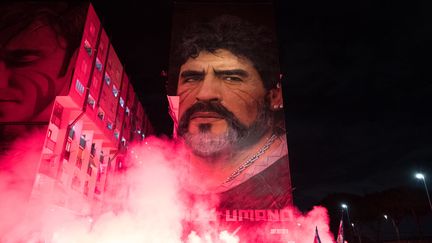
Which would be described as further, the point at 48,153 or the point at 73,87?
the point at 73,87

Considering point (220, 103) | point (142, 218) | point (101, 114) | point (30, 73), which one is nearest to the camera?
point (142, 218)

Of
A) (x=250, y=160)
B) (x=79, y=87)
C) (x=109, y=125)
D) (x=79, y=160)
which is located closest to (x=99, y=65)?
(x=79, y=87)

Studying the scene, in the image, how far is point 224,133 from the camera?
28594 millimetres

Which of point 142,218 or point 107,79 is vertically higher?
point 107,79

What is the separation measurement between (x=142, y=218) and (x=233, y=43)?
62.9ft

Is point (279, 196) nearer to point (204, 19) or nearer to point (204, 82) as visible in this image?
point (204, 82)

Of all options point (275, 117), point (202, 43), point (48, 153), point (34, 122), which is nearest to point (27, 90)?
point (34, 122)

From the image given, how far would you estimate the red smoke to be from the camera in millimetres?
21781

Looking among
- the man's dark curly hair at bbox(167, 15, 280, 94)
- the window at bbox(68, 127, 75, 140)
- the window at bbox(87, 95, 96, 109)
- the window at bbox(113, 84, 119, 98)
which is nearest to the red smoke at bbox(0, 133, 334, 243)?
the window at bbox(68, 127, 75, 140)

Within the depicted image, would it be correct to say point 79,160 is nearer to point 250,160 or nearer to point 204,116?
point 204,116

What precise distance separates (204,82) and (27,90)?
1546 centimetres

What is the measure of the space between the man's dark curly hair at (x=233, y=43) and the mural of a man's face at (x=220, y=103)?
0.73 metres

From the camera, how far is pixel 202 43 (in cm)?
3172

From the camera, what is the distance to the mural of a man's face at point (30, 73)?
981 inches
